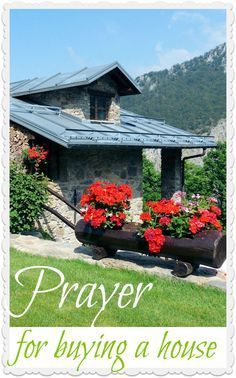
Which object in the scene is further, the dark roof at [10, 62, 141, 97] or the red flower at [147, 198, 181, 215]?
the dark roof at [10, 62, 141, 97]

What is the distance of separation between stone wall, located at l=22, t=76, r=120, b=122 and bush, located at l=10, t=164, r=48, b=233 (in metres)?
3.08

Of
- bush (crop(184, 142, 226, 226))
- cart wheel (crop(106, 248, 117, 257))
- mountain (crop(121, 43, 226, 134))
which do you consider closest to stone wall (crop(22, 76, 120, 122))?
cart wheel (crop(106, 248, 117, 257))

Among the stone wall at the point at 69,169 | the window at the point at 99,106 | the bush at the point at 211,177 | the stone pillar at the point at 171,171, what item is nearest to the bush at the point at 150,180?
the bush at the point at 211,177

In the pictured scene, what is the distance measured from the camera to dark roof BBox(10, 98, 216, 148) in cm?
868

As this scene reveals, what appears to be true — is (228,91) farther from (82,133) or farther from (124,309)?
(82,133)

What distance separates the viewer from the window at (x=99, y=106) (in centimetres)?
1156

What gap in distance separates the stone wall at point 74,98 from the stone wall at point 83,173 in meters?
1.27

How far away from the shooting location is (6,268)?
420 cm

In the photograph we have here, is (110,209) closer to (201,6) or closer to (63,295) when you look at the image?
(63,295)

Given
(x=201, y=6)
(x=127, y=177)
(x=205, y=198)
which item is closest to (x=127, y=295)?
(x=205, y=198)

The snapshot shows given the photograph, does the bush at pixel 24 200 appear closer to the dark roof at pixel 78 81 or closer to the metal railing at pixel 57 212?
the metal railing at pixel 57 212

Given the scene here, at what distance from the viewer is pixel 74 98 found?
11.2 meters

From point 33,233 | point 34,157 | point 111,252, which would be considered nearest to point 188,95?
point 34,157

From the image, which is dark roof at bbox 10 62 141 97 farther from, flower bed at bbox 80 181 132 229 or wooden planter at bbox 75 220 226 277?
wooden planter at bbox 75 220 226 277
